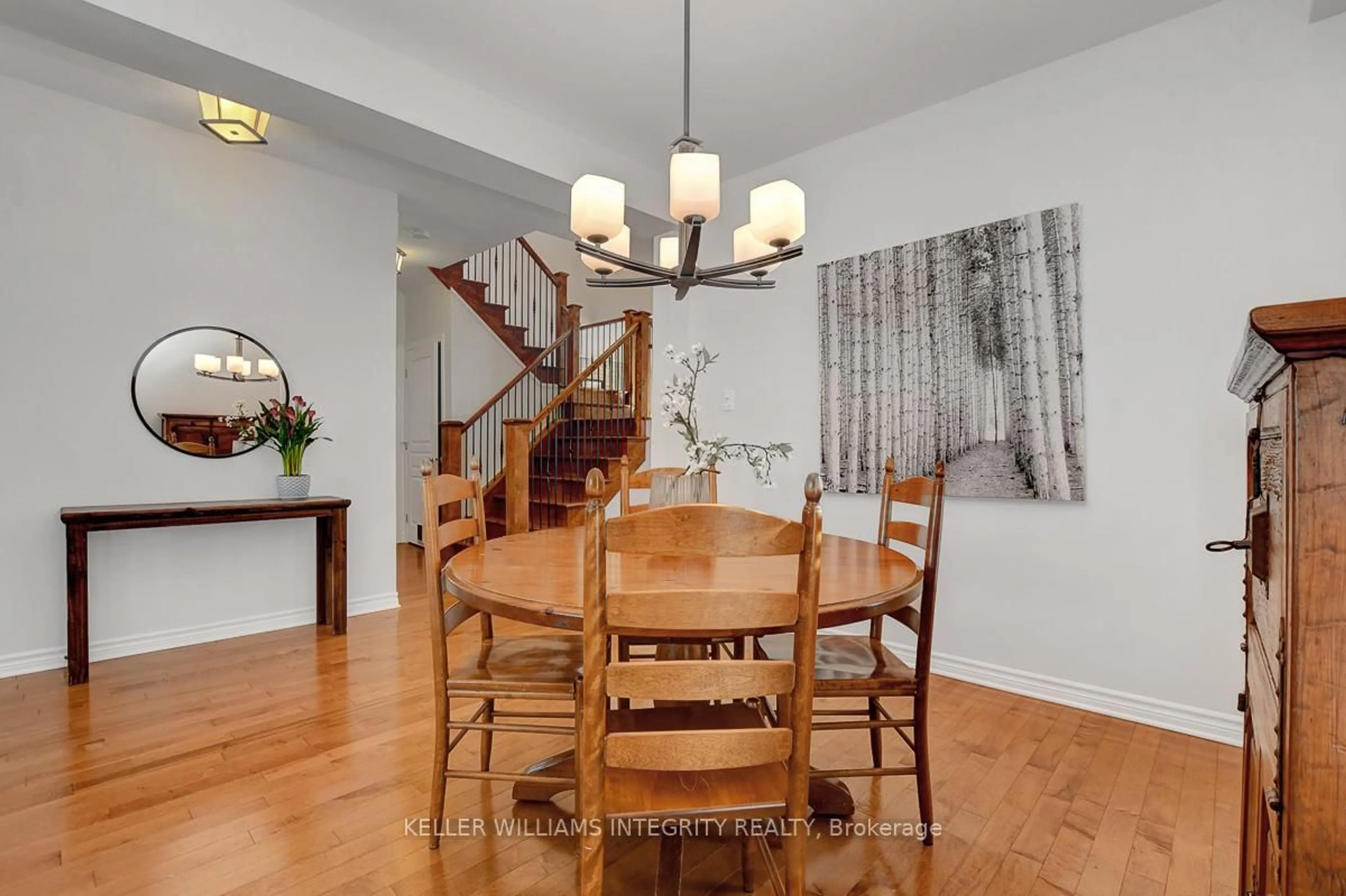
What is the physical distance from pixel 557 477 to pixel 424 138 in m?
3.13

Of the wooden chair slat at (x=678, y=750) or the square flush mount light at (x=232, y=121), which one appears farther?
the square flush mount light at (x=232, y=121)

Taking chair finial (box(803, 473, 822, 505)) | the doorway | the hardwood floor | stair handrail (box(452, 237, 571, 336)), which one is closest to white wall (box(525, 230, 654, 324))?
stair handrail (box(452, 237, 571, 336))

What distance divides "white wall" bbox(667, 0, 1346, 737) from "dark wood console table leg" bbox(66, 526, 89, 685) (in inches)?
151

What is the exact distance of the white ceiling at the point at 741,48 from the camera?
241cm

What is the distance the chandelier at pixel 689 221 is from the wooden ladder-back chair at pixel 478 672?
896 mm

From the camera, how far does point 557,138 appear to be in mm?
3344

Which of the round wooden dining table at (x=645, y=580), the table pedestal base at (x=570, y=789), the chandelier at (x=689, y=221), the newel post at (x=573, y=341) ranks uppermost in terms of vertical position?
the newel post at (x=573, y=341)

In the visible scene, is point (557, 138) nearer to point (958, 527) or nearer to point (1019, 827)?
point (958, 527)

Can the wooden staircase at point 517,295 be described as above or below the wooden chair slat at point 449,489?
above

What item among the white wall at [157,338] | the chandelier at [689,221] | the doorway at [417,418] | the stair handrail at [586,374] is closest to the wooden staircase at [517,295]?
the doorway at [417,418]

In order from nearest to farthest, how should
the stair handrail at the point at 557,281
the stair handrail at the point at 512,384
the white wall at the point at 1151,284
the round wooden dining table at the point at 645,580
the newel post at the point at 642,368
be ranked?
the round wooden dining table at the point at 645,580 < the white wall at the point at 1151,284 < the newel post at the point at 642,368 < the stair handrail at the point at 512,384 < the stair handrail at the point at 557,281

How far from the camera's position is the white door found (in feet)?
21.6

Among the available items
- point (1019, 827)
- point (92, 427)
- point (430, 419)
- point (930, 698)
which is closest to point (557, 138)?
point (92, 427)

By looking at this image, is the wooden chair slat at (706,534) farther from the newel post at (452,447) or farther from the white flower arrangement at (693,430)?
the newel post at (452,447)
